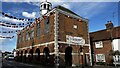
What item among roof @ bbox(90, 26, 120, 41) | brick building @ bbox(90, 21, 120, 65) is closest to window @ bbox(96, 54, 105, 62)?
brick building @ bbox(90, 21, 120, 65)

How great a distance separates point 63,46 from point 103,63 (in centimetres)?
887

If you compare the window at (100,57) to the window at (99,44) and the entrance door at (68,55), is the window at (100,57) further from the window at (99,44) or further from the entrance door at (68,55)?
the entrance door at (68,55)

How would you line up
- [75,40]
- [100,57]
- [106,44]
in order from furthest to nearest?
[100,57]
[106,44]
[75,40]

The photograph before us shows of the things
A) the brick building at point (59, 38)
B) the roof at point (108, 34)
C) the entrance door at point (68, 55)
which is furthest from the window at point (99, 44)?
the entrance door at point (68, 55)

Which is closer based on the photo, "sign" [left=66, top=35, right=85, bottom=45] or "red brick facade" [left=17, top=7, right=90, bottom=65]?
"red brick facade" [left=17, top=7, right=90, bottom=65]

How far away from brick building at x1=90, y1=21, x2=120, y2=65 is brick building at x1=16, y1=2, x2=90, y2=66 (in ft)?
9.03

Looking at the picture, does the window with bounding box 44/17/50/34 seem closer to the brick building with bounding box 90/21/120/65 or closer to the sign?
the sign

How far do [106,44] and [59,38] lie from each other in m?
9.62

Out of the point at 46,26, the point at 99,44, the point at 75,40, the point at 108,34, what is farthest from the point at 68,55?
the point at 108,34

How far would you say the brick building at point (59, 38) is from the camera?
22984 mm

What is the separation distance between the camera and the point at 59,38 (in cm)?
2302

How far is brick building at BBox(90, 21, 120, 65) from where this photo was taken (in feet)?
87.6

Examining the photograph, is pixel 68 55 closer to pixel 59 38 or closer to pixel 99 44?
pixel 59 38

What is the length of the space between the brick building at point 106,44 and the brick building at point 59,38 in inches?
108
